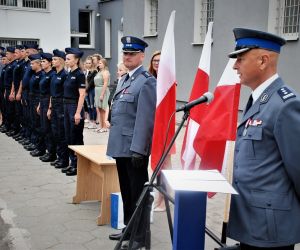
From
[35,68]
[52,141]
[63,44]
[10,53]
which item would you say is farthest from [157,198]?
[63,44]

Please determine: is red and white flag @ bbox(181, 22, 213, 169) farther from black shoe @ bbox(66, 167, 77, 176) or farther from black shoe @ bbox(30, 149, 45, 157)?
black shoe @ bbox(30, 149, 45, 157)

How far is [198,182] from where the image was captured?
2.02 metres

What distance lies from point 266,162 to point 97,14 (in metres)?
23.6

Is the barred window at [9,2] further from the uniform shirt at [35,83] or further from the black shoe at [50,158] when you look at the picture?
the black shoe at [50,158]

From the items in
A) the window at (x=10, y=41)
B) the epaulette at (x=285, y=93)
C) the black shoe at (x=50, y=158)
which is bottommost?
the black shoe at (x=50, y=158)

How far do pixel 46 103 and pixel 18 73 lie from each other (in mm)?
2263

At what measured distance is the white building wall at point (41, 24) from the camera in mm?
20109

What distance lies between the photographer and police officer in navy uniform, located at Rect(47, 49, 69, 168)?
6992mm

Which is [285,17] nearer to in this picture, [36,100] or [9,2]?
[36,100]

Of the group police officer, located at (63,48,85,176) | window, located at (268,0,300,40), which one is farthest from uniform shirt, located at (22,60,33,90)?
window, located at (268,0,300,40)

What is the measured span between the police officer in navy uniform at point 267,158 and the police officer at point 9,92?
853 cm

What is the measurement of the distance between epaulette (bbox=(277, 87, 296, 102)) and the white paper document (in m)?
0.49

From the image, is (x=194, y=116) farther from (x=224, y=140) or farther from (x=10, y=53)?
(x=10, y=53)

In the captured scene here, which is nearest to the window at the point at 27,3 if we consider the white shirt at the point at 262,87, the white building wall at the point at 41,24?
the white building wall at the point at 41,24
